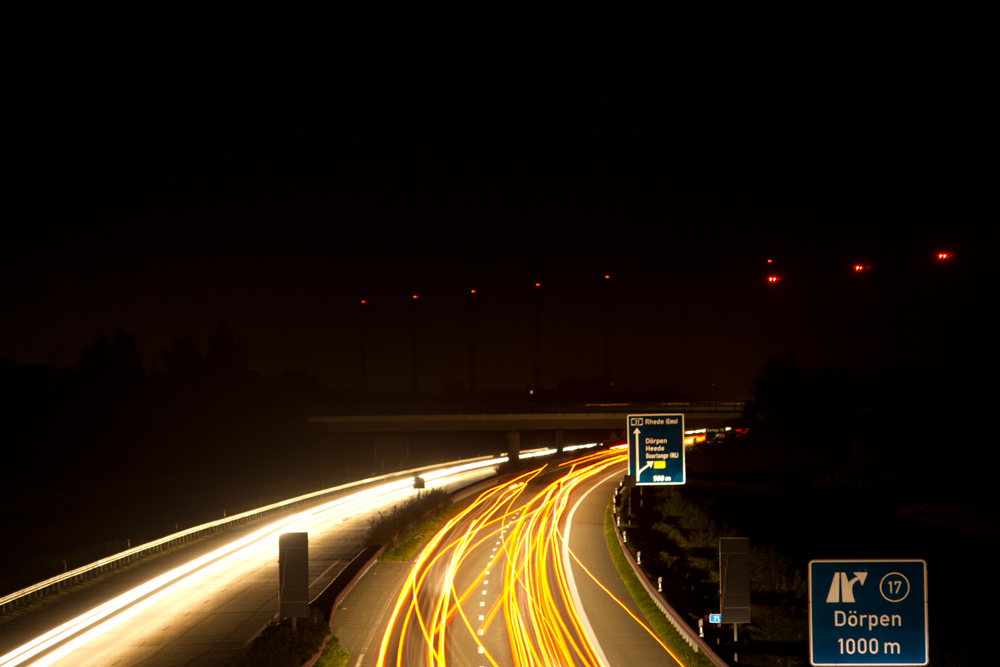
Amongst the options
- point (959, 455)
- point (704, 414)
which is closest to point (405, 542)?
point (704, 414)

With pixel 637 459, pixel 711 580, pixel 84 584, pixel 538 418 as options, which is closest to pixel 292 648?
pixel 84 584

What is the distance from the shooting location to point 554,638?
1981 cm

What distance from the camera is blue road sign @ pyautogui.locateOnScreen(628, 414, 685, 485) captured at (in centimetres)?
3484

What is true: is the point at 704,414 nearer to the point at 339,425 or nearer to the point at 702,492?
the point at 702,492

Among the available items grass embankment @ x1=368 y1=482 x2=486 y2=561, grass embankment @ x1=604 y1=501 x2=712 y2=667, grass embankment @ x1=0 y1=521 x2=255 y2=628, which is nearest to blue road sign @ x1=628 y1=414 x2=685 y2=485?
grass embankment @ x1=604 y1=501 x2=712 y2=667

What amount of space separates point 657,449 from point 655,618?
45.8 ft

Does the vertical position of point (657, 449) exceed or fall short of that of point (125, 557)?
it exceeds it

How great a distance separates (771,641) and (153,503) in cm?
6191

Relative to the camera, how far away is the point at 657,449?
3519 cm

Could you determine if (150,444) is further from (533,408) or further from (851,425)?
(851,425)

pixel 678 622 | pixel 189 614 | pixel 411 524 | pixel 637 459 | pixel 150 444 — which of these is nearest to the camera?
pixel 678 622

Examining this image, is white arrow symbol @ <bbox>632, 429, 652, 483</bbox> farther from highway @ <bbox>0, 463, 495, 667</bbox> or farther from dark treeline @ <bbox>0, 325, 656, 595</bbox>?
dark treeline @ <bbox>0, 325, 656, 595</bbox>

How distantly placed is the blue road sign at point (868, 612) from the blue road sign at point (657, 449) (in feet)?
81.8

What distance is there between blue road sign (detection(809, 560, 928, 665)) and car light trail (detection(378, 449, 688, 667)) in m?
9.21
